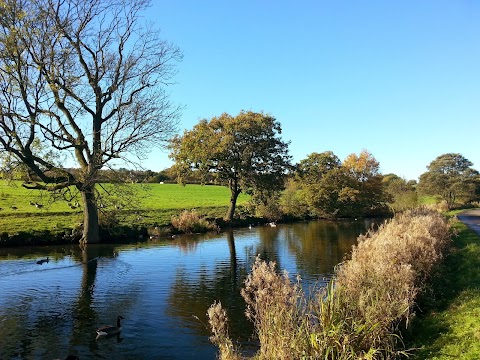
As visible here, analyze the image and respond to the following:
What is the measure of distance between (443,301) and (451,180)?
201 ft

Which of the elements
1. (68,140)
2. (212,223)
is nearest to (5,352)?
(68,140)

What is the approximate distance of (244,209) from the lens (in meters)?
53.6

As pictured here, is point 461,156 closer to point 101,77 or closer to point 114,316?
point 101,77

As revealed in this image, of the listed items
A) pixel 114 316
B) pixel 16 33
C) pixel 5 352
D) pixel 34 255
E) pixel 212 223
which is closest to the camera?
pixel 5 352

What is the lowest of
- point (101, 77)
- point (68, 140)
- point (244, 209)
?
point (244, 209)

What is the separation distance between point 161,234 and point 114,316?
21.7 metres

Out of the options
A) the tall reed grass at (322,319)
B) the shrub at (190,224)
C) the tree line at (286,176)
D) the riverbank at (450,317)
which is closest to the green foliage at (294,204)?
the tree line at (286,176)

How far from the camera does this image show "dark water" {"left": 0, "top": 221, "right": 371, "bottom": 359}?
11.0 m

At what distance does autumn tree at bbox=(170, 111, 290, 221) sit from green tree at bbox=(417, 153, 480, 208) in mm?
32376

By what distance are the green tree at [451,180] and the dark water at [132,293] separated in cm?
4287

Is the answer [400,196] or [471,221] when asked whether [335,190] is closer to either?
[400,196]

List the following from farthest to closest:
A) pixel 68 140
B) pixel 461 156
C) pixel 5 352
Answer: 1. pixel 461 156
2. pixel 68 140
3. pixel 5 352

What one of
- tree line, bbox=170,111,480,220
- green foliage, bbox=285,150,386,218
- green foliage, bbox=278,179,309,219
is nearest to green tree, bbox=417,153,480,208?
tree line, bbox=170,111,480,220

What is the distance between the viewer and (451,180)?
65438mm
